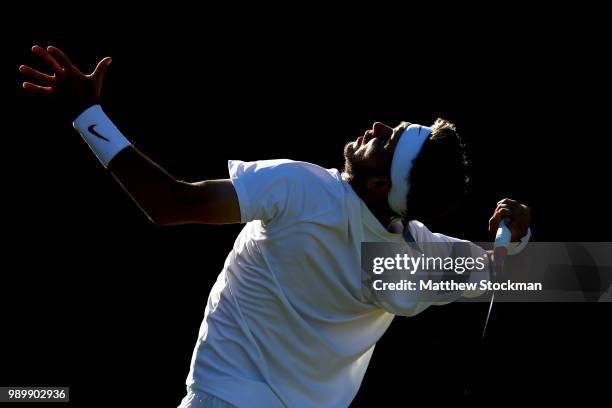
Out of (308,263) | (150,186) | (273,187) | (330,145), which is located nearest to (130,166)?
(150,186)

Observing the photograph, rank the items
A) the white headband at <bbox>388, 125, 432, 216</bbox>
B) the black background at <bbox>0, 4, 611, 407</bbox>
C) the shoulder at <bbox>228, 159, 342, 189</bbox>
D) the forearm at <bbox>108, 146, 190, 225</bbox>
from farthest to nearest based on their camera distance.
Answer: the black background at <bbox>0, 4, 611, 407</bbox> → the white headband at <bbox>388, 125, 432, 216</bbox> → the shoulder at <bbox>228, 159, 342, 189</bbox> → the forearm at <bbox>108, 146, 190, 225</bbox>

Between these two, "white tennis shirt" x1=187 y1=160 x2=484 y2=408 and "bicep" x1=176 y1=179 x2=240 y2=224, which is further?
"white tennis shirt" x1=187 y1=160 x2=484 y2=408

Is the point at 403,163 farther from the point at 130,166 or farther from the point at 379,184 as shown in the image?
the point at 130,166

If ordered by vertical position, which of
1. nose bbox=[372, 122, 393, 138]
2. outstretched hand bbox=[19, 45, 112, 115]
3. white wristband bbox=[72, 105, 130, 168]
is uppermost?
outstretched hand bbox=[19, 45, 112, 115]

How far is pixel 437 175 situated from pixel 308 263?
0.38 metres

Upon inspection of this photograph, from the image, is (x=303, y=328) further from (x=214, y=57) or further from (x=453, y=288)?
(x=214, y=57)

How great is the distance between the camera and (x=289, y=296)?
2.53 meters

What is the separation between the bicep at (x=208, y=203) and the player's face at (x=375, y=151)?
0.40 meters

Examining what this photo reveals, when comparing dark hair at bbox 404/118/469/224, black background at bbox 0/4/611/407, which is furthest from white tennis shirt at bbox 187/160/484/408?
black background at bbox 0/4/611/407

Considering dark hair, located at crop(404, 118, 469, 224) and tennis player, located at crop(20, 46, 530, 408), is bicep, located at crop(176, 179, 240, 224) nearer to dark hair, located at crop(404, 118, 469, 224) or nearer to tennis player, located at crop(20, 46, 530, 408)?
tennis player, located at crop(20, 46, 530, 408)

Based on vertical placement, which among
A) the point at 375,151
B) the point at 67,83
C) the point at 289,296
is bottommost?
the point at 289,296

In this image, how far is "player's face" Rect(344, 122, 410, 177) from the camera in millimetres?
2574

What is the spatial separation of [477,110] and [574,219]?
0.62 m

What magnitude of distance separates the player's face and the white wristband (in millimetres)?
590
